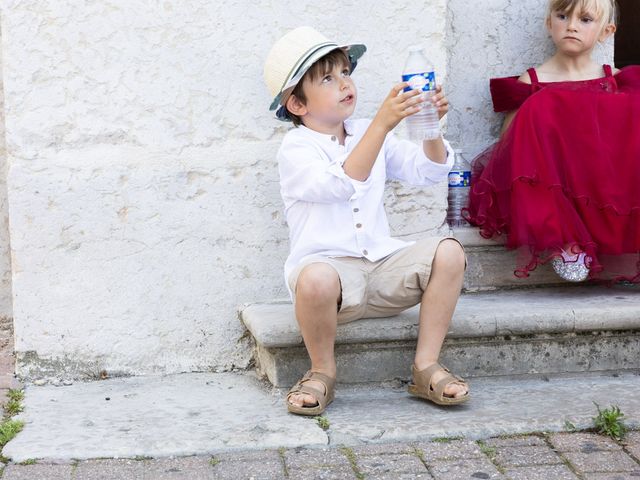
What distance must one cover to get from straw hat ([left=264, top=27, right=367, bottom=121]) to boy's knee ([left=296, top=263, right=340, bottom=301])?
549 mm

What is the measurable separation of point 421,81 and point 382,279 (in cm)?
62

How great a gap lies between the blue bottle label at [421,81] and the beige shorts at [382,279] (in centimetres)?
47

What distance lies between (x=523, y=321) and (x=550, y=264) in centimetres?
54

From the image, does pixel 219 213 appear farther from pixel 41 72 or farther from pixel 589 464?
pixel 589 464

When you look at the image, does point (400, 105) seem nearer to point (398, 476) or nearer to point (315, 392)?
point (315, 392)

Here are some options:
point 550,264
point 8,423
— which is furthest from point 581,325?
point 8,423

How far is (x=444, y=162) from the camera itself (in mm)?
2785

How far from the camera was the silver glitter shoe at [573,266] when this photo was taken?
10.2 feet

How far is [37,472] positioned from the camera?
2250mm

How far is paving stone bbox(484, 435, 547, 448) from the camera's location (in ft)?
7.86

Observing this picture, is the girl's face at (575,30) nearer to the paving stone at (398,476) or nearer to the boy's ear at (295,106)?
the boy's ear at (295,106)

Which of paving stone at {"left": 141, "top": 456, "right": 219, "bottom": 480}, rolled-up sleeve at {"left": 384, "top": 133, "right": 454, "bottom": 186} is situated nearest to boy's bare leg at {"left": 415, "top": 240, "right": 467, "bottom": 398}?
rolled-up sleeve at {"left": 384, "top": 133, "right": 454, "bottom": 186}

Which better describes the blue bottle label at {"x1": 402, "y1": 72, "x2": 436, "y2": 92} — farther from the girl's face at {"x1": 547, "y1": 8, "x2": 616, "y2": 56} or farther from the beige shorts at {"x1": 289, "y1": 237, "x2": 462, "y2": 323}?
the girl's face at {"x1": 547, "y1": 8, "x2": 616, "y2": 56}

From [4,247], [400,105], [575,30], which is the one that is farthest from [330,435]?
[575,30]
